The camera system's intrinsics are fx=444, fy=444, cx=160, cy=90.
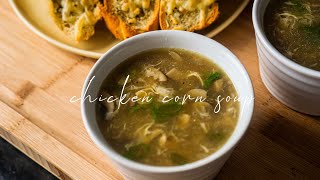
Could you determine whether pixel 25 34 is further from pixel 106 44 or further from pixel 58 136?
pixel 58 136

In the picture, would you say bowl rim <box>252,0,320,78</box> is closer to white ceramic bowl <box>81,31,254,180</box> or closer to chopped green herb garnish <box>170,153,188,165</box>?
white ceramic bowl <box>81,31,254,180</box>

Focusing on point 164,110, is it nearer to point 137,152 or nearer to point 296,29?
point 137,152

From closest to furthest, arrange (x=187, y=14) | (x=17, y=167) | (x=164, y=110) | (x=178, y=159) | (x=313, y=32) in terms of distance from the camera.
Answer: (x=178, y=159) < (x=164, y=110) < (x=313, y=32) < (x=187, y=14) < (x=17, y=167)

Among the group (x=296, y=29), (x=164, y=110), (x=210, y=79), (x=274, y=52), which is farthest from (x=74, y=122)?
(x=296, y=29)

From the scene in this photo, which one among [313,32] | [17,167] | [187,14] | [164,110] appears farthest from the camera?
[17,167]

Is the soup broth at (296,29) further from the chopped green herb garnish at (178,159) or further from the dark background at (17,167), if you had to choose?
the dark background at (17,167)

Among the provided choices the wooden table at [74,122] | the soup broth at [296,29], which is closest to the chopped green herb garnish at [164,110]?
the wooden table at [74,122]
